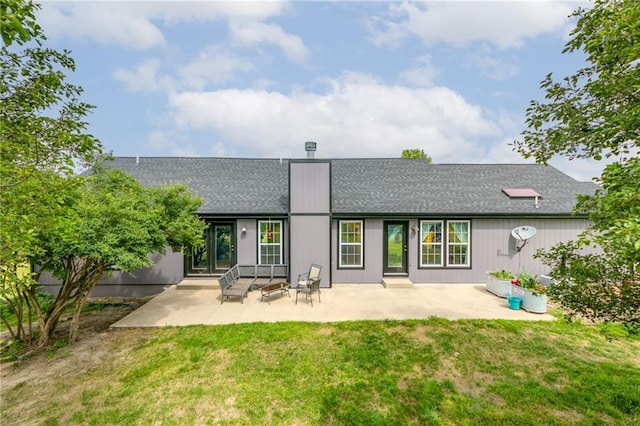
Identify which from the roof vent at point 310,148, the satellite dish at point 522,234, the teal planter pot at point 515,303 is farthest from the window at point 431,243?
the roof vent at point 310,148

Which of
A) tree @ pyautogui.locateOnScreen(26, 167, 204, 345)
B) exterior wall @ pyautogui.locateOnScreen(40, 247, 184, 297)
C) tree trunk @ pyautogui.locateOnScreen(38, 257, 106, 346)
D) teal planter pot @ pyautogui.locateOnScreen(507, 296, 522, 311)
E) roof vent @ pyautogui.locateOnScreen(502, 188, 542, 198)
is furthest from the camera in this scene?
roof vent @ pyautogui.locateOnScreen(502, 188, 542, 198)

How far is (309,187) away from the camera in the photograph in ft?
34.4

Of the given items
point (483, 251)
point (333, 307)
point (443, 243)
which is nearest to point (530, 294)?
point (483, 251)

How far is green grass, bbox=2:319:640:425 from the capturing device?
4172 mm

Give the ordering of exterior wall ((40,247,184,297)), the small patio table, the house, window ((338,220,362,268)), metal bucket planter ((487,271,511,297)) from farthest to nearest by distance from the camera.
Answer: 1. window ((338,220,362,268))
2. the house
3. exterior wall ((40,247,184,297))
4. metal bucket planter ((487,271,511,297))
5. the small patio table

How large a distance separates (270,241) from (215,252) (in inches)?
88.1

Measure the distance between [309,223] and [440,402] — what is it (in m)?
7.04

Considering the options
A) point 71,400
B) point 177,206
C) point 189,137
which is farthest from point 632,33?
point 189,137

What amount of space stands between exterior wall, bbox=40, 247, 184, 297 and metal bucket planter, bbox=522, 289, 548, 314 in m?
11.6

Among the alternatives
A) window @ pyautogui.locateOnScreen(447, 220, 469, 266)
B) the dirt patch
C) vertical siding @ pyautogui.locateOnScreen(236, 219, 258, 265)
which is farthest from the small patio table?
window @ pyautogui.locateOnScreen(447, 220, 469, 266)

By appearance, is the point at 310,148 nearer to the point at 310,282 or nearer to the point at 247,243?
the point at 247,243

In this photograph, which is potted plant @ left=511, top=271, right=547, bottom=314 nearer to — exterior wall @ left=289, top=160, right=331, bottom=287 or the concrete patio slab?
the concrete patio slab

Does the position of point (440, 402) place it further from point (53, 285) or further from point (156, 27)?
point (53, 285)

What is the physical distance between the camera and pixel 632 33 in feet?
8.89
